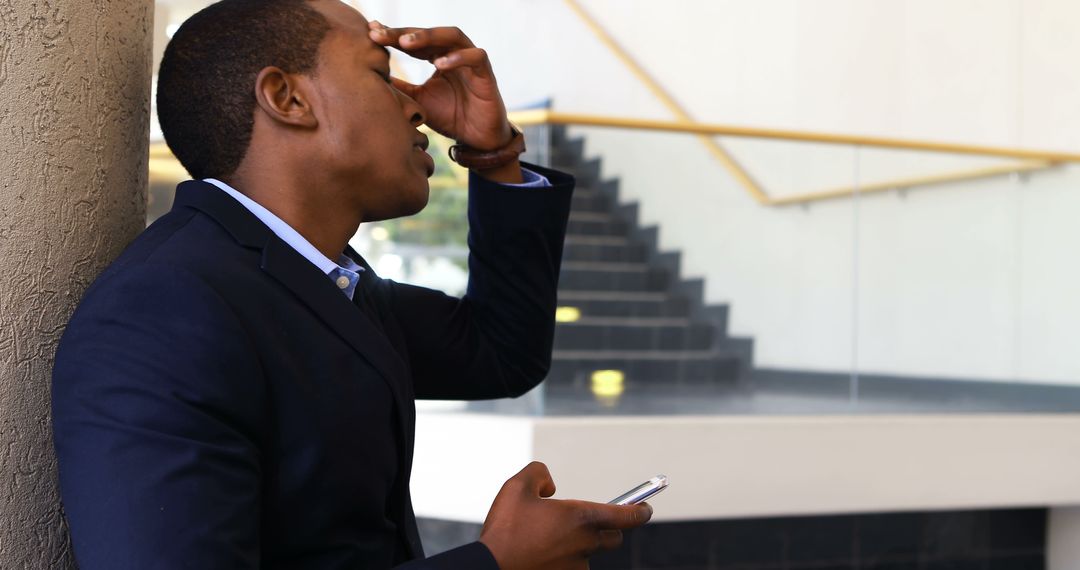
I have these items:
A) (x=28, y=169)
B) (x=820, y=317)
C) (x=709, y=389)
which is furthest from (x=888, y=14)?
(x=28, y=169)

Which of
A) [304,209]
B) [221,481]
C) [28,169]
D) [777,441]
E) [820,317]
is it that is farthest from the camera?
[820,317]

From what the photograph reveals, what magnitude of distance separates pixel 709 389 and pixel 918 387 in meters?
0.84

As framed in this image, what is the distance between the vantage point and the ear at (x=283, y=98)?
3.34ft

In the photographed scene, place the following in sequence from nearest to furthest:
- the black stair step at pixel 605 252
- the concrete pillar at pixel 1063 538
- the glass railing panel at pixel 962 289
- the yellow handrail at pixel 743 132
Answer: the yellow handrail at pixel 743 132 → the black stair step at pixel 605 252 → the glass railing panel at pixel 962 289 → the concrete pillar at pixel 1063 538

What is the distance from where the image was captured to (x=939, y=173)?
13.9 ft

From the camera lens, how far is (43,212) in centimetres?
94

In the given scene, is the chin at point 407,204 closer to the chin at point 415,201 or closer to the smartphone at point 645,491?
the chin at point 415,201

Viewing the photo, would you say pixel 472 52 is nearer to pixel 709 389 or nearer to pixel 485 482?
pixel 485 482

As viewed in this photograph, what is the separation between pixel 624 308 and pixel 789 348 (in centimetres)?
70

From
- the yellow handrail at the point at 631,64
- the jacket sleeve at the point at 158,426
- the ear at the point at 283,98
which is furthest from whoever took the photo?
the yellow handrail at the point at 631,64

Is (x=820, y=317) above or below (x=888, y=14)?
below

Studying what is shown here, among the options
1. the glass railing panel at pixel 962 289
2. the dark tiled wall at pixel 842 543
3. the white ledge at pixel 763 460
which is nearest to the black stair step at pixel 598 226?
the white ledge at pixel 763 460

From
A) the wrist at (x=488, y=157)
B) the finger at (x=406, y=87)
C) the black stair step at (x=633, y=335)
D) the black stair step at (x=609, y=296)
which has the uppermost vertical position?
the finger at (x=406, y=87)

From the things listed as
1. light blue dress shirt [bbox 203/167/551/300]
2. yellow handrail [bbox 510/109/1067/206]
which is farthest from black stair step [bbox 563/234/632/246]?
light blue dress shirt [bbox 203/167/551/300]
